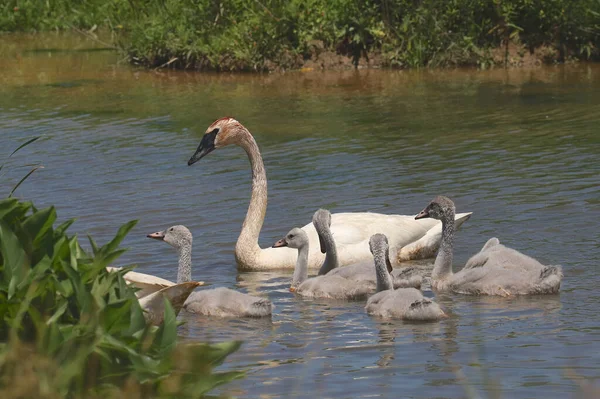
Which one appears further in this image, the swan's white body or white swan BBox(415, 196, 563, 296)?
white swan BBox(415, 196, 563, 296)

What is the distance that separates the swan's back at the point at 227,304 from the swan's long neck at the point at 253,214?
149 centimetres

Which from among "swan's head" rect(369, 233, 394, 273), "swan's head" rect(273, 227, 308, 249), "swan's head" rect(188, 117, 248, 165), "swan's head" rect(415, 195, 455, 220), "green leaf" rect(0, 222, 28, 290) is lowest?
"swan's head" rect(273, 227, 308, 249)

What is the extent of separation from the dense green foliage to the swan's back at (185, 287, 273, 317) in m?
2.53

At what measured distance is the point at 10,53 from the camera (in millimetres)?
24359

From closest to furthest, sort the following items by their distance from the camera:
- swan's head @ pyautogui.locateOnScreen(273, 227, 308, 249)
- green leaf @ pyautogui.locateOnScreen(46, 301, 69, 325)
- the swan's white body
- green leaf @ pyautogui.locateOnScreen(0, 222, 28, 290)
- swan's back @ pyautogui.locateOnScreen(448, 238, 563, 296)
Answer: green leaf @ pyautogui.locateOnScreen(46, 301, 69, 325), green leaf @ pyautogui.locateOnScreen(0, 222, 28, 290), the swan's white body, swan's back @ pyautogui.locateOnScreen(448, 238, 563, 296), swan's head @ pyautogui.locateOnScreen(273, 227, 308, 249)

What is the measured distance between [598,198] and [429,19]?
964 centimetres

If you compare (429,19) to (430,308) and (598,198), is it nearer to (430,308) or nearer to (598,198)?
(598,198)

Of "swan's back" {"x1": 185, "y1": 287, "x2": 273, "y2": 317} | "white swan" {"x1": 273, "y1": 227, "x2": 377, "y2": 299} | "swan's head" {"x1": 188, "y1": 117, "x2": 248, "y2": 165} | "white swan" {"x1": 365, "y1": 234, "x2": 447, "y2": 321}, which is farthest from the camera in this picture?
"swan's head" {"x1": 188, "y1": 117, "x2": 248, "y2": 165}

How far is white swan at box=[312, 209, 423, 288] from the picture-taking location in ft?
27.6

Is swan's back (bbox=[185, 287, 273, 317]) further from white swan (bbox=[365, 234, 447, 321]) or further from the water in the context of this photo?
white swan (bbox=[365, 234, 447, 321])

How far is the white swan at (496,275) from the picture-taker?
25.6 feet

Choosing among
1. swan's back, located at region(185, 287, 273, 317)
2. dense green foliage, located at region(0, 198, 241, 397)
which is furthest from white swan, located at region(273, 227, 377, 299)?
dense green foliage, located at region(0, 198, 241, 397)

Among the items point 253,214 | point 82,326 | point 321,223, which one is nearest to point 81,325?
point 82,326

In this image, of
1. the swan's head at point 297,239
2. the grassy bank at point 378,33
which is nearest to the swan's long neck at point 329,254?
the swan's head at point 297,239
